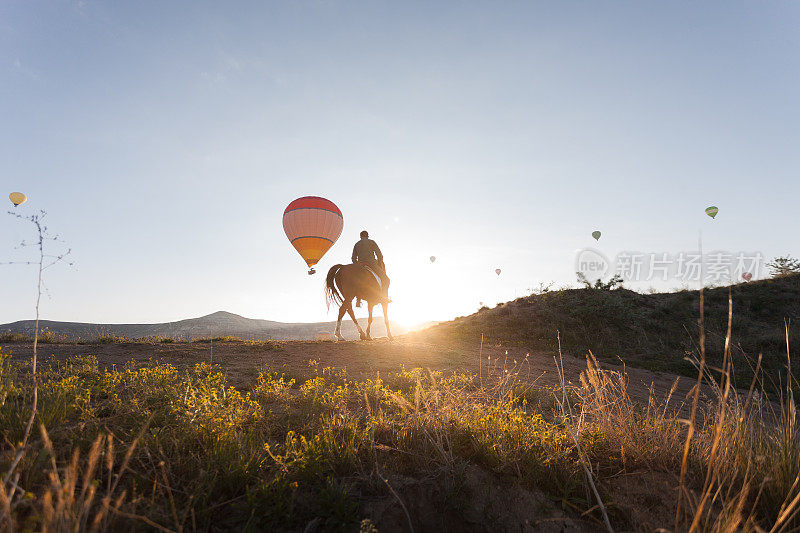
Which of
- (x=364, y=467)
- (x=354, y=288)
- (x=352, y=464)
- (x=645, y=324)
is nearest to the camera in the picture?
(x=352, y=464)

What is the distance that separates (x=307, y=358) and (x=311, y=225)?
34.1 feet

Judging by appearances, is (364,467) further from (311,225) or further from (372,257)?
(311,225)

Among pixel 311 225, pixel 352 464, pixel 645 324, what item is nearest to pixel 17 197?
pixel 311 225

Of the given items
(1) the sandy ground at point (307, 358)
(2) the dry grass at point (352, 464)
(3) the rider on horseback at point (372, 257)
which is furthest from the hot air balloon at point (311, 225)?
(2) the dry grass at point (352, 464)

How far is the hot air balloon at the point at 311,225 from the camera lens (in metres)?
17.3

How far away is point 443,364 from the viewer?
826cm

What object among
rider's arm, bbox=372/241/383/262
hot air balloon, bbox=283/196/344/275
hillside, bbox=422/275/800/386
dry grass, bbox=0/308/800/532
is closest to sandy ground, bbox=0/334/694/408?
dry grass, bbox=0/308/800/532

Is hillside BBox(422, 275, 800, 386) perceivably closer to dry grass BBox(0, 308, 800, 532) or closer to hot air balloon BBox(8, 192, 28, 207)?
dry grass BBox(0, 308, 800, 532)

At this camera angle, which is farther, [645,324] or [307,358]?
[645,324]

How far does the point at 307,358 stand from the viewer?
Answer: 26.2 ft

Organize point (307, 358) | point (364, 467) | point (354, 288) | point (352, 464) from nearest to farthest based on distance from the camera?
point (352, 464)
point (364, 467)
point (307, 358)
point (354, 288)

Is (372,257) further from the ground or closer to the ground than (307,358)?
further from the ground

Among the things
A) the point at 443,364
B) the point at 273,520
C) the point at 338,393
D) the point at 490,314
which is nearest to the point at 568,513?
the point at 273,520

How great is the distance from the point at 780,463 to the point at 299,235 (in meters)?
16.9
